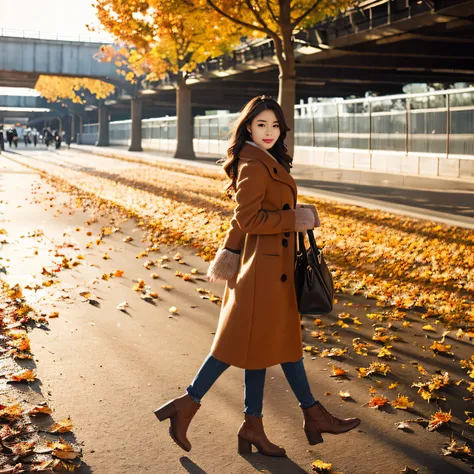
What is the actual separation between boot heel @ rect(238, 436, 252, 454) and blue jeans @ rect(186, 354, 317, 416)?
0.14 m

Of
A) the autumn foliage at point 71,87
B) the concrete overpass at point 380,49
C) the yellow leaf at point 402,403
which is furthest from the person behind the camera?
the autumn foliage at point 71,87

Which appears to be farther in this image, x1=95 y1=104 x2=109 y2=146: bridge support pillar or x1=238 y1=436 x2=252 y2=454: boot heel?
x1=95 y1=104 x2=109 y2=146: bridge support pillar

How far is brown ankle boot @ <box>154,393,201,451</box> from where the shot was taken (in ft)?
14.6

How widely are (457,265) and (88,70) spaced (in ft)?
179

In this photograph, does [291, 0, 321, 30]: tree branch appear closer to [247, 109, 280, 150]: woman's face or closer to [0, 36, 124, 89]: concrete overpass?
[247, 109, 280, 150]: woman's face

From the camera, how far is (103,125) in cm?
8600

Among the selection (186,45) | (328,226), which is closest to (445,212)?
(328,226)

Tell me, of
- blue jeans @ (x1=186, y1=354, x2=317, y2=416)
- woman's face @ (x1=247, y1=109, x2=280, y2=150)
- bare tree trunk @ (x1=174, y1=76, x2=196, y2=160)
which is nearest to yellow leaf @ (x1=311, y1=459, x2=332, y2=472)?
blue jeans @ (x1=186, y1=354, x2=317, y2=416)

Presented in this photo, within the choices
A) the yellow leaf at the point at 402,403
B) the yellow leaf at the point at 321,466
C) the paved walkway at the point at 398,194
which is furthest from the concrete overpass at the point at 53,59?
the yellow leaf at the point at 321,466

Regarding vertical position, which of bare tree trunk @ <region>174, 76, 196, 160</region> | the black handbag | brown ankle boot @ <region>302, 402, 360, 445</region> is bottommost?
brown ankle boot @ <region>302, 402, 360, 445</region>

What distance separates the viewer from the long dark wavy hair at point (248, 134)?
4.34 m

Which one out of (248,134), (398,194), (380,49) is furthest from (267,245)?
(380,49)

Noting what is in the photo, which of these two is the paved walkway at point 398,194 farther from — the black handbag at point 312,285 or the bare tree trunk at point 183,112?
the bare tree trunk at point 183,112

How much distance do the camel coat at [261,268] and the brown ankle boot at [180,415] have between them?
1.00 ft
